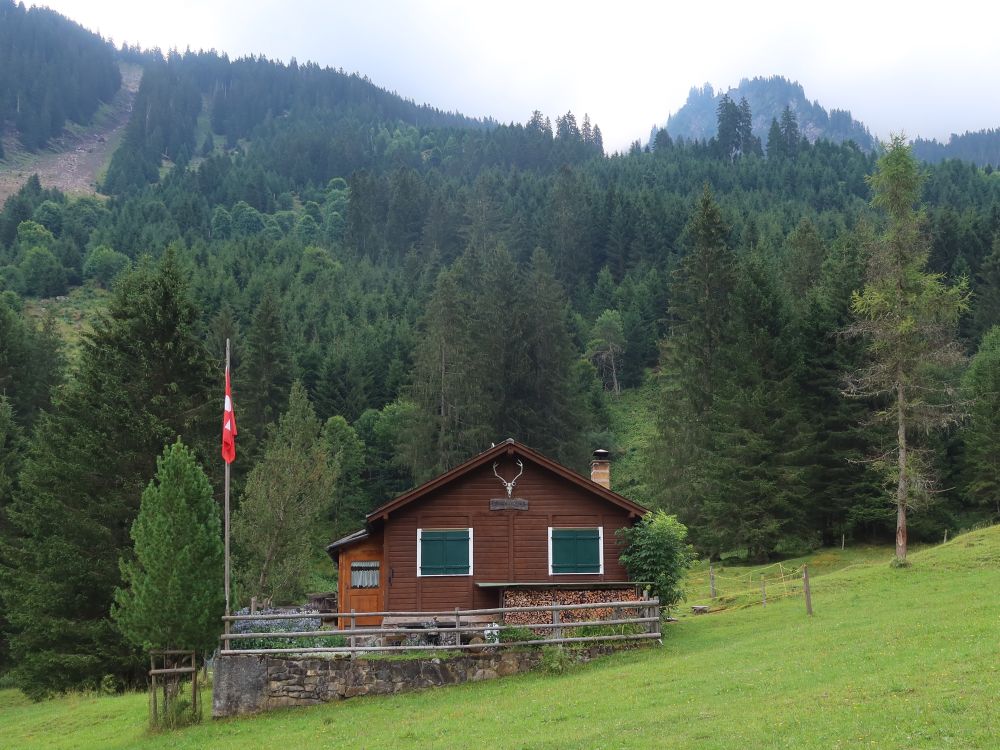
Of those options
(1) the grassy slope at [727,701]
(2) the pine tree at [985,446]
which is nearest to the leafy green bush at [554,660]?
(1) the grassy slope at [727,701]

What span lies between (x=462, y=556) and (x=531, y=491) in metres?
2.97

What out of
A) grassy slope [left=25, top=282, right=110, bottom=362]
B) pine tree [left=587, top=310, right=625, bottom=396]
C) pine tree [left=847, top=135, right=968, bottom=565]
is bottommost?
pine tree [left=847, top=135, right=968, bottom=565]

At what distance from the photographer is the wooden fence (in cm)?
2511

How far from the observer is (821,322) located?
5672cm

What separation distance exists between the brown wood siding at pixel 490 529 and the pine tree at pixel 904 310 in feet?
48.4

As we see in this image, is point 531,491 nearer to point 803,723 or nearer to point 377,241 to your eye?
point 803,723

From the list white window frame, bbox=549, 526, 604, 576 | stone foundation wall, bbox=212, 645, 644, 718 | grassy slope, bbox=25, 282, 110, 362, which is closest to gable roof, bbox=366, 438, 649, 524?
white window frame, bbox=549, 526, 604, 576

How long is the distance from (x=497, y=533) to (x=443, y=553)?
1799mm

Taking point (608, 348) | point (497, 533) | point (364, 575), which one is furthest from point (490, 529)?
point (608, 348)

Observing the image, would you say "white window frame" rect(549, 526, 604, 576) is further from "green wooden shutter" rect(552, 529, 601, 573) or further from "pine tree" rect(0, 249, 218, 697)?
"pine tree" rect(0, 249, 218, 697)

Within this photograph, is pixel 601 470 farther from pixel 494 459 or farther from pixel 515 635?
pixel 515 635

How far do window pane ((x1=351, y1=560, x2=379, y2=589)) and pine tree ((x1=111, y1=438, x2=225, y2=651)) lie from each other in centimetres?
775

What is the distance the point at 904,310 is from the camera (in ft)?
131

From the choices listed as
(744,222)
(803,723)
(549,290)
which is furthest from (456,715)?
(744,222)
